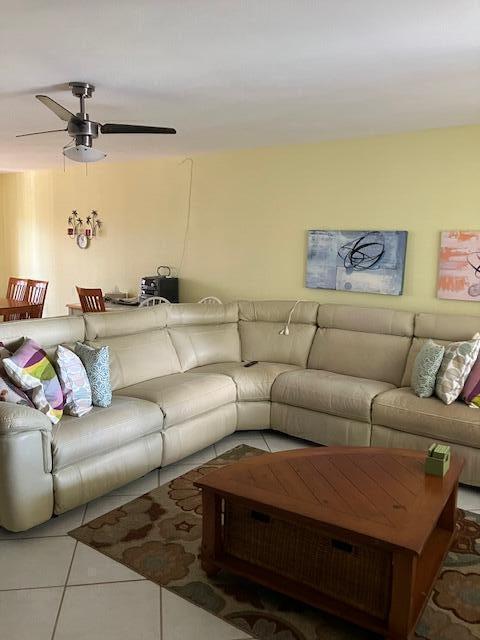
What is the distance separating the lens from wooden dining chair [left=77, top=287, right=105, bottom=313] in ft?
17.4

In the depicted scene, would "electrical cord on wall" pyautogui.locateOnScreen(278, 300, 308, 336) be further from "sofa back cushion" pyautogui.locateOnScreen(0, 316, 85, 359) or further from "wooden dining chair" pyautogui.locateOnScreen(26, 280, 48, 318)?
"wooden dining chair" pyautogui.locateOnScreen(26, 280, 48, 318)

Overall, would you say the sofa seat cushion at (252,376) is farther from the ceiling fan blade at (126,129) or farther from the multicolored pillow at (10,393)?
the ceiling fan blade at (126,129)

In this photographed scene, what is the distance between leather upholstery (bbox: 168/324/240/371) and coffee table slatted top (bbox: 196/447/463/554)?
1.80m

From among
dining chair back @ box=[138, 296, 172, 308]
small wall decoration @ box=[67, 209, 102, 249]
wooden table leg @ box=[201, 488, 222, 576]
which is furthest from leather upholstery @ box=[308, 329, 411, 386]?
small wall decoration @ box=[67, 209, 102, 249]

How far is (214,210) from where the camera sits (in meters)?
5.23

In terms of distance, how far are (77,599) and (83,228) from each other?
511 cm

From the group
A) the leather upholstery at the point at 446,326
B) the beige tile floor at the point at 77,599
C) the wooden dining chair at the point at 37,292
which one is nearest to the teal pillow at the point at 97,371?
the beige tile floor at the point at 77,599

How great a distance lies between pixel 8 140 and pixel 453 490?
4581mm

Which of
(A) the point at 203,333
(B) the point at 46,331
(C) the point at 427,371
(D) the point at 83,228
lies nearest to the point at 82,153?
(B) the point at 46,331

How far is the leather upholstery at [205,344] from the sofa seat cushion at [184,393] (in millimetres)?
304

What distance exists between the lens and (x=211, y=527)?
2.24 metres

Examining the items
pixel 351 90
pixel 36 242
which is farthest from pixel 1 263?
pixel 351 90

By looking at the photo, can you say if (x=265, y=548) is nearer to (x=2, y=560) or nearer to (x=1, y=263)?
(x=2, y=560)

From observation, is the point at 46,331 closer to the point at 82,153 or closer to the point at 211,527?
the point at 82,153
